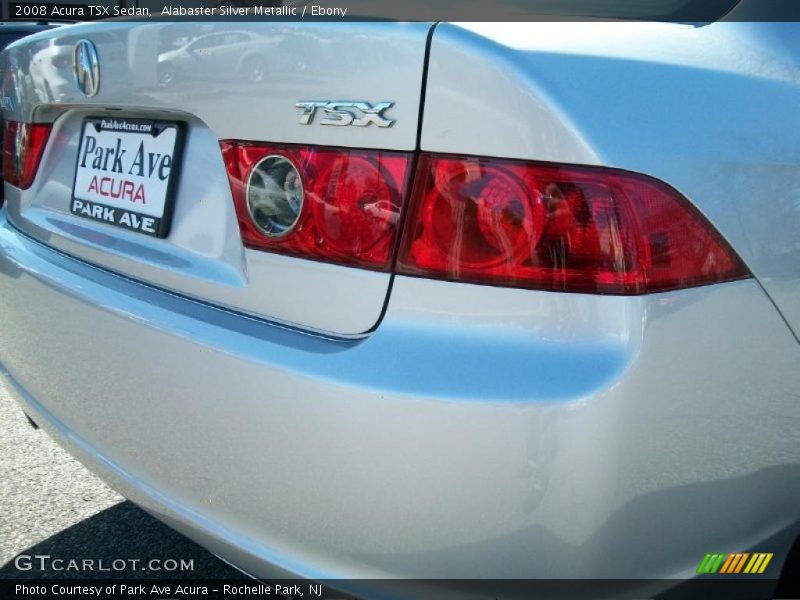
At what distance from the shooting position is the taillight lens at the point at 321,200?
138cm

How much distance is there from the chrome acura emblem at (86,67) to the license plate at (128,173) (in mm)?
76

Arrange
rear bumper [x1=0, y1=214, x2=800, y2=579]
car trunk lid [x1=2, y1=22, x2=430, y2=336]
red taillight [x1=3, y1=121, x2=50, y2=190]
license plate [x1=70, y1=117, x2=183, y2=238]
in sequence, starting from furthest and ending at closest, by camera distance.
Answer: red taillight [x1=3, y1=121, x2=50, y2=190] < license plate [x1=70, y1=117, x2=183, y2=238] < car trunk lid [x1=2, y1=22, x2=430, y2=336] < rear bumper [x1=0, y1=214, x2=800, y2=579]

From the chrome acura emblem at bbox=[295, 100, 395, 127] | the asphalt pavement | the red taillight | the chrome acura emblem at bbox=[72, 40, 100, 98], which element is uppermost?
the chrome acura emblem at bbox=[72, 40, 100, 98]

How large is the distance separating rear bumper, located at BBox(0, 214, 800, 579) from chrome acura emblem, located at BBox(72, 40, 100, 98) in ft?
2.16

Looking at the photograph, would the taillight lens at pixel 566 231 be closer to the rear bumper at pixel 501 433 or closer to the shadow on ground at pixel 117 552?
the rear bumper at pixel 501 433

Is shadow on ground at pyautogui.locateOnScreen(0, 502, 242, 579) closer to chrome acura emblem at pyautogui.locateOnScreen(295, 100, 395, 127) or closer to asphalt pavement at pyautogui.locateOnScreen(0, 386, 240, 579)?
asphalt pavement at pyautogui.locateOnScreen(0, 386, 240, 579)

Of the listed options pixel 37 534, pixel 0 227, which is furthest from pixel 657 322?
pixel 37 534

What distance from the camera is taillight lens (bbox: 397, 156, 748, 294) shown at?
128cm

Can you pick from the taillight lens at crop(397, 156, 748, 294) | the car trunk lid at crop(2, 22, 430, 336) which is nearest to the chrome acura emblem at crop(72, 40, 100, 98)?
the car trunk lid at crop(2, 22, 430, 336)

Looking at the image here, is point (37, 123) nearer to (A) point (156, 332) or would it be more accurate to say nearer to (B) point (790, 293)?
(A) point (156, 332)

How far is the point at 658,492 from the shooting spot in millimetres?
1305

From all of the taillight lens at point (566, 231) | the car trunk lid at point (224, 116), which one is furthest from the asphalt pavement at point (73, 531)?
the taillight lens at point (566, 231)

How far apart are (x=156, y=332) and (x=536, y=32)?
0.84 meters

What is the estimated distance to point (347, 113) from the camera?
138cm
